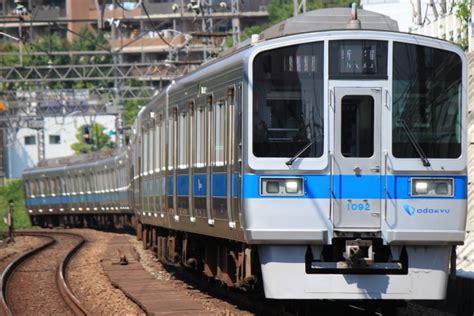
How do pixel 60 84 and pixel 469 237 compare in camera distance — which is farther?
pixel 60 84

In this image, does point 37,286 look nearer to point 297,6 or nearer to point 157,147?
point 157,147

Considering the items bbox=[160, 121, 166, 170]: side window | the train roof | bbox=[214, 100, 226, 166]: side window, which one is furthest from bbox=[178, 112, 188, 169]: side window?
the train roof

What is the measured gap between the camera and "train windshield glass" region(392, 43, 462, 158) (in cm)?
1150

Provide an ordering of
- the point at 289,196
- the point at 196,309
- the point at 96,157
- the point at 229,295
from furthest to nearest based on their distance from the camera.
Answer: the point at 96,157 < the point at 229,295 < the point at 196,309 < the point at 289,196

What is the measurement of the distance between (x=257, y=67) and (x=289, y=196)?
123 cm

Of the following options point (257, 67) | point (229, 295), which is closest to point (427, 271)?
point (257, 67)

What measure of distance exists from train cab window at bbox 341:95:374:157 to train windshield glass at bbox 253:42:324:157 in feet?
0.69

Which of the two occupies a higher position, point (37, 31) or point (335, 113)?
point (37, 31)

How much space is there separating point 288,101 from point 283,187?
793 millimetres

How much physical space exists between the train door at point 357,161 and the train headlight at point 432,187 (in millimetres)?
339

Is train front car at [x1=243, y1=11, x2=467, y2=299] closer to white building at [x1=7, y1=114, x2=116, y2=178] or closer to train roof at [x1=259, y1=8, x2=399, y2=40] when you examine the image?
train roof at [x1=259, y1=8, x2=399, y2=40]

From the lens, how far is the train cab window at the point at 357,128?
11.4 metres

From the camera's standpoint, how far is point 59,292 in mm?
18156

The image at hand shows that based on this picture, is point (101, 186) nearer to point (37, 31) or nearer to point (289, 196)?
point (289, 196)
